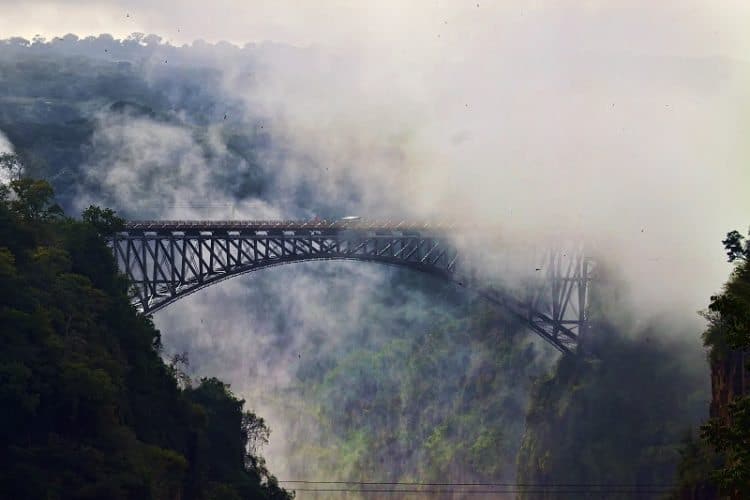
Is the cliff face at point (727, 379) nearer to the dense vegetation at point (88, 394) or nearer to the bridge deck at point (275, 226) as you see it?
the dense vegetation at point (88, 394)

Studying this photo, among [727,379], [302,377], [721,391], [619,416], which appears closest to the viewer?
[727,379]

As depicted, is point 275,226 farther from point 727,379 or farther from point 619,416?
point 727,379

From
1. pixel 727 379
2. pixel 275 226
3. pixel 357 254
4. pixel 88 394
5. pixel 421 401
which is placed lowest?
pixel 88 394

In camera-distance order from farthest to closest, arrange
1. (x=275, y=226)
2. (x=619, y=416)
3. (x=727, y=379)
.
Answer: (x=619, y=416) → (x=275, y=226) → (x=727, y=379)

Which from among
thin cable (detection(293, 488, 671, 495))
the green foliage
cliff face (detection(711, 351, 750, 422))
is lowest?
thin cable (detection(293, 488, 671, 495))

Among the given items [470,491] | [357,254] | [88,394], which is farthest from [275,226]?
[470,491]

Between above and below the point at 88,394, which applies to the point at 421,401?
above

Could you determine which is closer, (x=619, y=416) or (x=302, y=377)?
(x=619, y=416)

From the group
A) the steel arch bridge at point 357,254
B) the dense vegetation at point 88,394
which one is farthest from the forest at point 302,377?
the steel arch bridge at point 357,254

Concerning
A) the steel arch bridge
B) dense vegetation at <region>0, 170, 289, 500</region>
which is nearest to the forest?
dense vegetation at <region>0, 170, 289, 500</region>

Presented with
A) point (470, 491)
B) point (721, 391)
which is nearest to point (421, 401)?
point (470, 491)

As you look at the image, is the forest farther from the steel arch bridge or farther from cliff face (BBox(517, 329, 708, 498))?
the steel arch bridge
